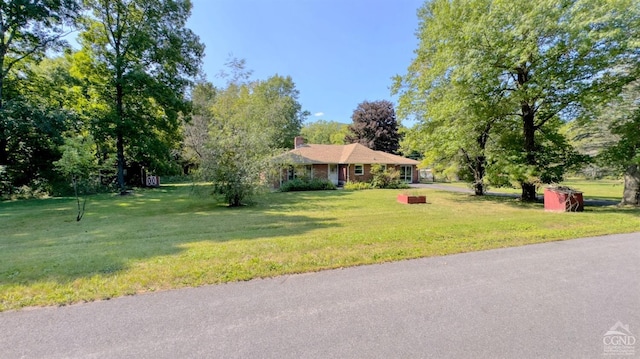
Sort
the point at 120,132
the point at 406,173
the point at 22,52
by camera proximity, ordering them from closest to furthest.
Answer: the point at 22,52
the point at 120,132
the point at 406,173

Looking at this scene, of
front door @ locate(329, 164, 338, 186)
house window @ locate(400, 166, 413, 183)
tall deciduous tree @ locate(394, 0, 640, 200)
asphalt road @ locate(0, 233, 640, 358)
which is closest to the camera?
asphalt road @ locate(0, 233, 640, 358)

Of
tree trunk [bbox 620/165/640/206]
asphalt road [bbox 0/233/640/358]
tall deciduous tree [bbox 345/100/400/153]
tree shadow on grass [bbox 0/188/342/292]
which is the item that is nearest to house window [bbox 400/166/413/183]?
tall deciduous tree [bbox 345/100/400/153]

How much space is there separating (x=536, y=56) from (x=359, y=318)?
1292 centimetres

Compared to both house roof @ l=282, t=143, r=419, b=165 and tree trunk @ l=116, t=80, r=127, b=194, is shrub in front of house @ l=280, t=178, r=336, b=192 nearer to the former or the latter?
house roof @ l=282, t=143, r=419, b=165

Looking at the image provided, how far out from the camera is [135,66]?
1794cm

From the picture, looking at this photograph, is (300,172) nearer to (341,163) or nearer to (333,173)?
(341,163)

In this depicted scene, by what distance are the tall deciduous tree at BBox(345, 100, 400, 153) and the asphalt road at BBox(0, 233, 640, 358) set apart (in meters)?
34.7

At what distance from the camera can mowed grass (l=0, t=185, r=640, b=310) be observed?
12.8 feet

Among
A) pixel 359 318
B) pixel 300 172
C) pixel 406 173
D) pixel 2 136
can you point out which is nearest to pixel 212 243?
pixel 359 318

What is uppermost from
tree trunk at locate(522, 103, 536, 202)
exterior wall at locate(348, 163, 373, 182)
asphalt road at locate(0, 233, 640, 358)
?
tree trunk at locate(522, 103, 536, 202)

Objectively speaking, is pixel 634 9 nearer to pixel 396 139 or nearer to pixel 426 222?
pixel 426 222

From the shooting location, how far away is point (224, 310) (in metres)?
3.10

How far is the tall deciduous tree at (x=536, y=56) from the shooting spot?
30.8ft

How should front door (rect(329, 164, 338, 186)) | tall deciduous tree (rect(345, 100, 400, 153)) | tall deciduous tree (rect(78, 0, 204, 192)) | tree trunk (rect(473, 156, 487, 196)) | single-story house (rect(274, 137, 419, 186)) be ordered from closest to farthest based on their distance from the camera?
tree trunk (rect(473, 156, 487, 196)) < tall deciduous tree (rect(78, 0, 204, 192)) < single-story house (rect(274, 137, 419, 186)) < front door (rect(329, 164, 338, 186)) < tall deciduous tree (rect(345, 100, 400, 153))
